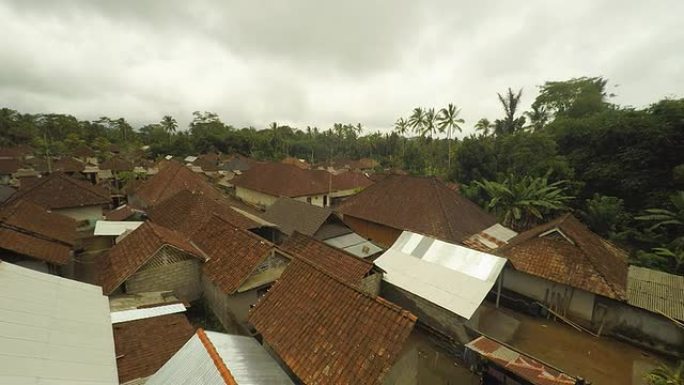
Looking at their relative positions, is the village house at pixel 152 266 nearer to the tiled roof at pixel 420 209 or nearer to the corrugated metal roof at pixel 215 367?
the corrugated metal roof at pixel 215 367

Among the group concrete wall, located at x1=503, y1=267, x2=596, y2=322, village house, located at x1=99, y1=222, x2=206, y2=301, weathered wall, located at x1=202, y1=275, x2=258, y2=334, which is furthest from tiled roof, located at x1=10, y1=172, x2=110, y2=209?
concrete wall, located at x1=503, y1=267, x2=596, y2=322

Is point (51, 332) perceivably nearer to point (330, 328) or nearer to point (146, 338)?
point (146, 338)

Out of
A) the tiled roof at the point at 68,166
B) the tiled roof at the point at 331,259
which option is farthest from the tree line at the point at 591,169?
the tiled roof at the point at 68,166

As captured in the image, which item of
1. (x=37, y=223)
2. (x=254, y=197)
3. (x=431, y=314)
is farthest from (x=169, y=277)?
(x=254, y=197)

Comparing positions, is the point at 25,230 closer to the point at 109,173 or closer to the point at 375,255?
the point at 375,255

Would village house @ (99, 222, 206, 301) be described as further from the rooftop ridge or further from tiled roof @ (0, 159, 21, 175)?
tiled roof @ (0, 159, 21, 175)

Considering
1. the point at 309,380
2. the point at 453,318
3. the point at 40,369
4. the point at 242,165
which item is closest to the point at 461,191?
the point at 453,318
